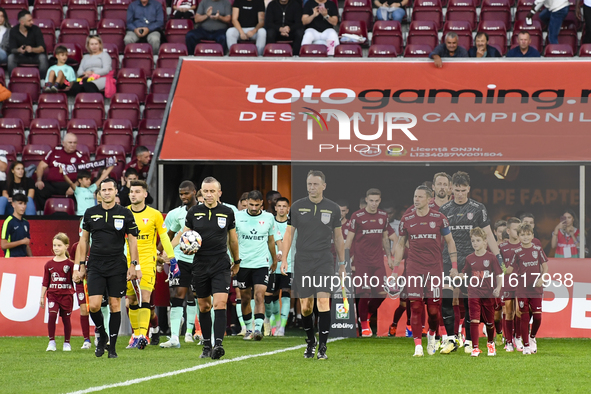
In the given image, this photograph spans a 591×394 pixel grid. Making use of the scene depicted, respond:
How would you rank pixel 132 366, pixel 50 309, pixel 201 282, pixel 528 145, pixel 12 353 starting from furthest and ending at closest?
pixel 528 145 < pixel 50 309 < pixel 12 353 < pixel 201 282 < pixel 132 366

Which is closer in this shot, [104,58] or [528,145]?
[528,145]

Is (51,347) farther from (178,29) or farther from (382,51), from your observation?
(178,29)

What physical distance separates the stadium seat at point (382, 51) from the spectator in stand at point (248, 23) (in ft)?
7.86

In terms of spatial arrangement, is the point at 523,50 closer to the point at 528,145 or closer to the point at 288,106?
the point at 528,145

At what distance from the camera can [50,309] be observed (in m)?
11.5

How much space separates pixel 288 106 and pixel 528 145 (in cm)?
424

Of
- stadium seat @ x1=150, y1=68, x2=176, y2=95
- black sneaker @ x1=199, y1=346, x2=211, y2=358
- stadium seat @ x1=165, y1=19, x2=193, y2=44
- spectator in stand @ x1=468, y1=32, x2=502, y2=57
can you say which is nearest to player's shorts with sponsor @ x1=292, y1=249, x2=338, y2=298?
black sneaker @ x1=199, y1=346, x2=211, y2=358

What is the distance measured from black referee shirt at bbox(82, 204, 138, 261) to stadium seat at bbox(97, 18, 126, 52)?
1119 centimetres

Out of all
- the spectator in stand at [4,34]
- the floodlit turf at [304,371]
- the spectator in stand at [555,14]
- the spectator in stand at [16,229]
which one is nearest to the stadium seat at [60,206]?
the spectator in stand at [16,229]

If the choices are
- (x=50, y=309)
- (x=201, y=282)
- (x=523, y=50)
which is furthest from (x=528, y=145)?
(x=50, y=309)

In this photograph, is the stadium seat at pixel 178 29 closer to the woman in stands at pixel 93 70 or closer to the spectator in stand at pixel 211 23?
the spectator in stand at pixel 211 23

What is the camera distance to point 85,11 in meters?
21.2

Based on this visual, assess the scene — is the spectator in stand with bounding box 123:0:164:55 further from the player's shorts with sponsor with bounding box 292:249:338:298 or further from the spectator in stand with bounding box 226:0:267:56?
the player's shorts with sponsor with bounding box 292:249:338:298

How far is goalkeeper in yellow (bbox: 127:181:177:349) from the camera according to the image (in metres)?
10.9
